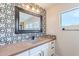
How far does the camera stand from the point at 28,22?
196 cm

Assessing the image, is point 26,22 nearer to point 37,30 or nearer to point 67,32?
point 37,30

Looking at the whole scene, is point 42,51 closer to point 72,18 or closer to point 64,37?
point 64,37

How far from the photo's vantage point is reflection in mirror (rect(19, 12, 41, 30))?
190cm

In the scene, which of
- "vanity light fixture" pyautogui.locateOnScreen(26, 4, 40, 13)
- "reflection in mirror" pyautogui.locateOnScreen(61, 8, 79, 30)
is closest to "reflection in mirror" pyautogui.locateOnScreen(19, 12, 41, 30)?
"vanity light fixture" pyautogui.locateOnScreen(26, 4, 40, 13)

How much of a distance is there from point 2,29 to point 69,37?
1.08 meters

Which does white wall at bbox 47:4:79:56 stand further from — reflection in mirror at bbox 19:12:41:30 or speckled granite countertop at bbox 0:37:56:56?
speckled granite countertop at bbox 0:37:56:56

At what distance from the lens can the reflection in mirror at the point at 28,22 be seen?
1902 millimetres

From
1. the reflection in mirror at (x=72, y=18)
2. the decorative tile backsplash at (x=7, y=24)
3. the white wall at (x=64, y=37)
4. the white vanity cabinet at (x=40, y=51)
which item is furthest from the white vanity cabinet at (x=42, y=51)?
the reflection in mirror at (x=72, y=18)

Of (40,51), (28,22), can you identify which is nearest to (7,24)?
(28,22)

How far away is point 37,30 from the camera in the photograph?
7.68 ft

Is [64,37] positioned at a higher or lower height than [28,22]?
lower

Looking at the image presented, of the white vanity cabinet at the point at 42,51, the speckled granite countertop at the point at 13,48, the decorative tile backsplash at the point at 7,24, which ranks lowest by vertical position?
the white vanity cabinet at the point at 42,51

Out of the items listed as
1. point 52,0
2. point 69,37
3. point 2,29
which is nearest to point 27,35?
point 2,29

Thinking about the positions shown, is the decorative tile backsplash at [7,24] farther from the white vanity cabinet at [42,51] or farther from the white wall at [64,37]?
the white wall at [64,37]
